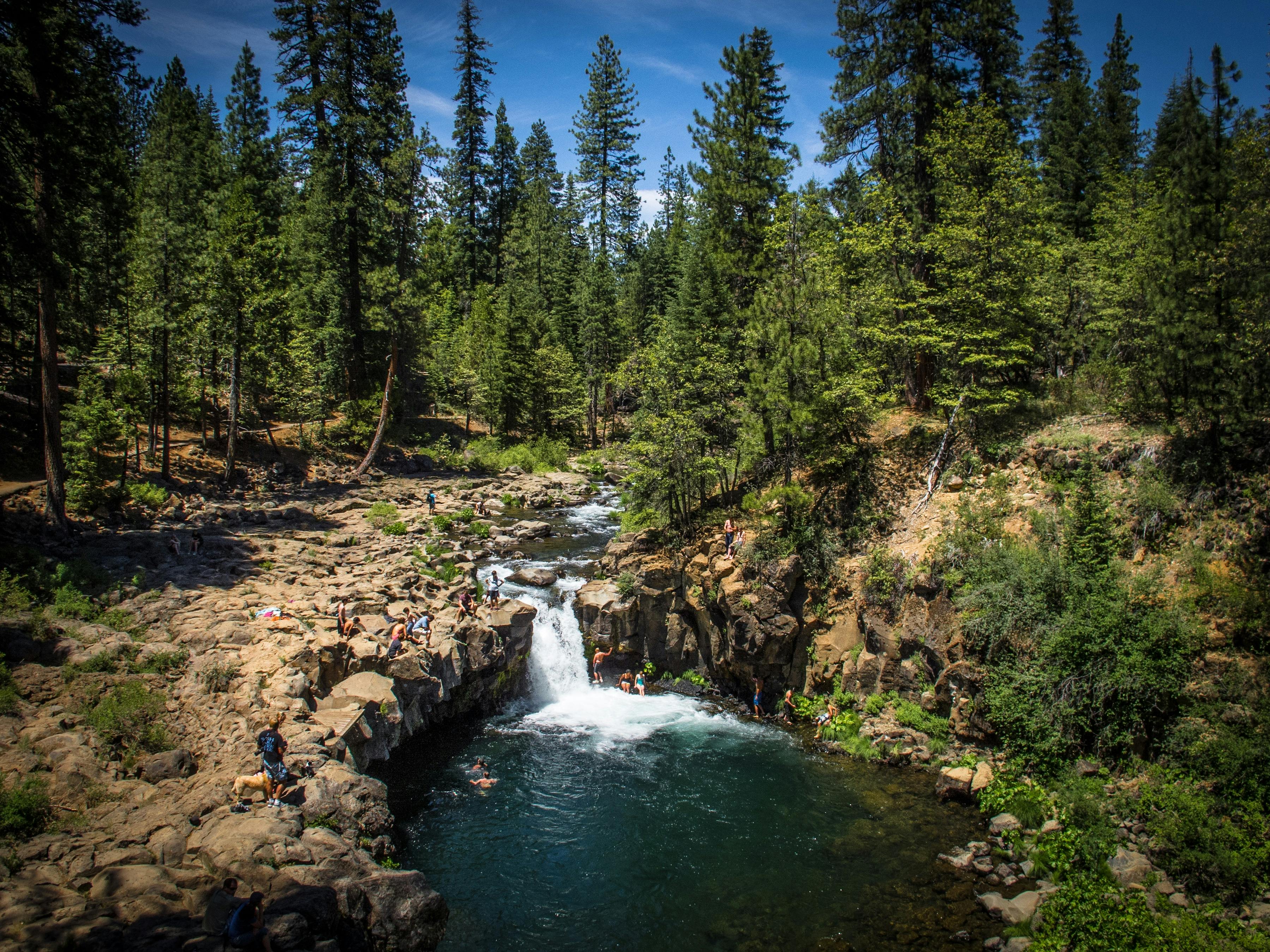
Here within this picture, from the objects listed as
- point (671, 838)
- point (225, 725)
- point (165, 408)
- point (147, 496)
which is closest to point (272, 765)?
point (225, 725)

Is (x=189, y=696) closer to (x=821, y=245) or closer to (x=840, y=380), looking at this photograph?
(x=840, y=380)

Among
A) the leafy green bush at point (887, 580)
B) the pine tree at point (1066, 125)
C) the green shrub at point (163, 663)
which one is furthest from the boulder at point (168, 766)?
the pine tree at point (1066, 125)

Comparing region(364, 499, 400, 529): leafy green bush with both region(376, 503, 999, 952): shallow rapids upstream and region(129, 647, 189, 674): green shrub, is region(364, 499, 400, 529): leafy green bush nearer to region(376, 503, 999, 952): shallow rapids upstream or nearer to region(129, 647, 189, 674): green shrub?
region(376, 503, 999, 952): shallow rapids upstream

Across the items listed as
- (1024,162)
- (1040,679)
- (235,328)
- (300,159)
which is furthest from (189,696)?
(300,159)

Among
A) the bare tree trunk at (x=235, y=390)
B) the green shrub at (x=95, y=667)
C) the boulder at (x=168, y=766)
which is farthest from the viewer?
the bare tree trunk at (x=235, y=390)

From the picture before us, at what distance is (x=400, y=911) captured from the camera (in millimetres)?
9523

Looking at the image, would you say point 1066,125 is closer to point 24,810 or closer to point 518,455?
point 518,455

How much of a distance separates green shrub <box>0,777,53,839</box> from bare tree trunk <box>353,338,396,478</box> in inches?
1018

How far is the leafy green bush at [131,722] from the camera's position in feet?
34.5

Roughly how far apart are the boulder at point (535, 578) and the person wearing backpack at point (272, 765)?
41.5ft

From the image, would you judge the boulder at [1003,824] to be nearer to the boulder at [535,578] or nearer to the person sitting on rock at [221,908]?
the person sitting on rock at [221,908]

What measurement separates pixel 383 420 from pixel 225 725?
25153 millimetres

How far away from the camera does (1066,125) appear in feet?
102

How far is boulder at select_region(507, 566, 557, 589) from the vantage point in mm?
23312
